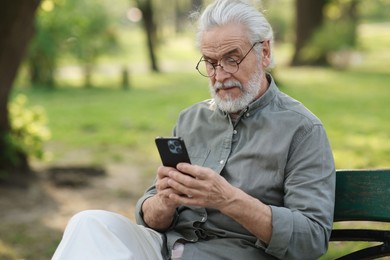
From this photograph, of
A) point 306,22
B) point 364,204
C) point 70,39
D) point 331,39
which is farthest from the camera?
point 306,22

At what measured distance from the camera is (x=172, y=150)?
2439 millimetres

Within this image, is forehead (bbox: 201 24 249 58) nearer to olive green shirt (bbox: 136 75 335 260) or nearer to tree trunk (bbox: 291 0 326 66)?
olive green shirt (bbox: 136 75 335 260)

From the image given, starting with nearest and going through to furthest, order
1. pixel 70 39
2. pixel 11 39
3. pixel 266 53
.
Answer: pixel 266 53 < pixel 11 39 < pixel 70 39

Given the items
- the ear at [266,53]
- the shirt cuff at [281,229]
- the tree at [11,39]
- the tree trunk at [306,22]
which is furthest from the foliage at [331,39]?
the shirt cuff at [281,229]

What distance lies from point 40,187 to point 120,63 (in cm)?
2263

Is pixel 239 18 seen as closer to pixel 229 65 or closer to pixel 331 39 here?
pixel 229 65

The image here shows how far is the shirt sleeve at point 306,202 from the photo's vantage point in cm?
247

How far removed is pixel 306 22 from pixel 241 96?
66.9 feet

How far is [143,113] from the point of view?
41.9 feet

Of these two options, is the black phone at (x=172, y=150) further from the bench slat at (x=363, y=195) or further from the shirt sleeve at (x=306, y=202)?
the bench slat at (x=363, y=195)

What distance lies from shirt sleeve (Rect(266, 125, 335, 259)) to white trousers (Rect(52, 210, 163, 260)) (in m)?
0.51

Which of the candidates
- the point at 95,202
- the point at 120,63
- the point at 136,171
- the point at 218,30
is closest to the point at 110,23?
the point at 120,63

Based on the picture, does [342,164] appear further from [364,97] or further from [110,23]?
[110,23]

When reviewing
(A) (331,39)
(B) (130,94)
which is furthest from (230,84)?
(A) (331,39)
